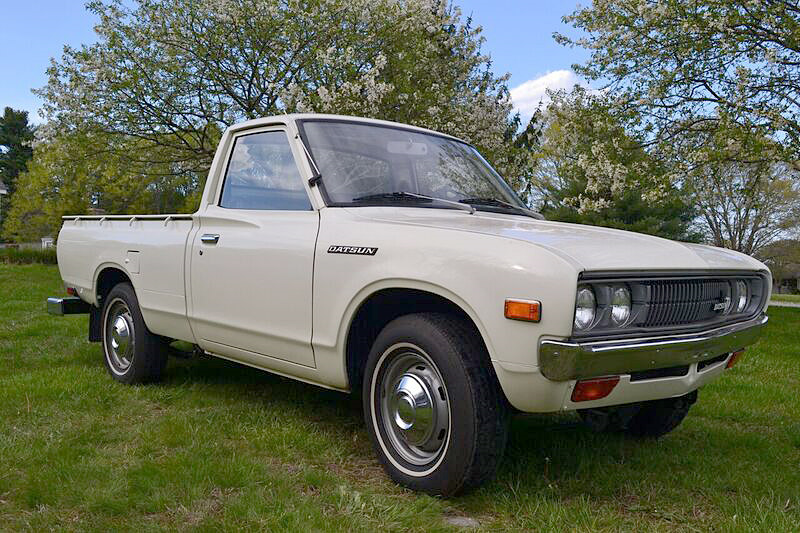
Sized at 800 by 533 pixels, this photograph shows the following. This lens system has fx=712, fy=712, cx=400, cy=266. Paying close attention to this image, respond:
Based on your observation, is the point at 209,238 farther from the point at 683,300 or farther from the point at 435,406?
the point at 683,300

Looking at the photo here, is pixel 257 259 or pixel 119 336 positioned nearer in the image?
pixel 257 259

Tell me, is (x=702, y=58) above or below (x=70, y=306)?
above

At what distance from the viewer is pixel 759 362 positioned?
7355 mm

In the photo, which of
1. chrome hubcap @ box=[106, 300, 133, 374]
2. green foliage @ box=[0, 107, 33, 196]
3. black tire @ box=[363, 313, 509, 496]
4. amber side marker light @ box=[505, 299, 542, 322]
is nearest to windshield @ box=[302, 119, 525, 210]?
black tire @ box=[363, 313, 509, 496]

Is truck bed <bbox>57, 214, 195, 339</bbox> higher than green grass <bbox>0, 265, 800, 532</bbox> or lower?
higher

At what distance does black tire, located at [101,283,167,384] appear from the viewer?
542cm

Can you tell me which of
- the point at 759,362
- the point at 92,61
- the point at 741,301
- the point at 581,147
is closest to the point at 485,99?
the point at 581,147

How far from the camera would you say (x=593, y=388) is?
2.91 metres

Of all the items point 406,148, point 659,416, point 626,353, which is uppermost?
point 406,148

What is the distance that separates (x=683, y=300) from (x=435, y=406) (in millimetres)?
1226

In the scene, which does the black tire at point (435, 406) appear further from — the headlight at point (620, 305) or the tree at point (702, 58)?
Answer: the tree at point (702, 58)

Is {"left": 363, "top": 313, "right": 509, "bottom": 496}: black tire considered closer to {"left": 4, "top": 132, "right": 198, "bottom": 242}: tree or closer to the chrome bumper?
the chrome bumper

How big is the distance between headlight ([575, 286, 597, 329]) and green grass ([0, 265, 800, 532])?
34.4 inches

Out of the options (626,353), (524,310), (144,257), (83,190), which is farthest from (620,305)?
(83,190)
